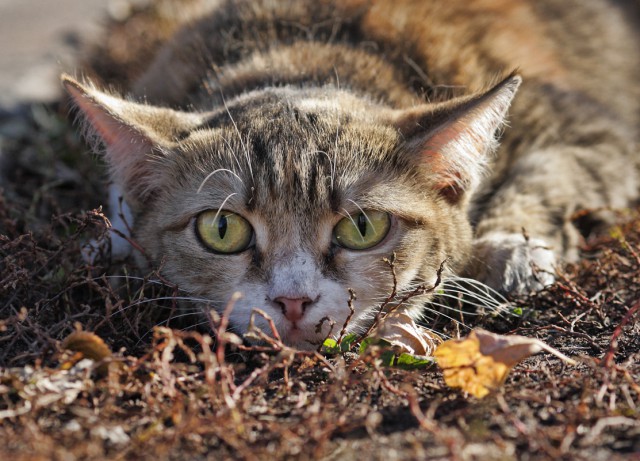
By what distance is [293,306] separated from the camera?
206 centimetres

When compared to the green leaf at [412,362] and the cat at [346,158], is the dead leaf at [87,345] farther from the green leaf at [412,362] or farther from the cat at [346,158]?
the green leaf at [412,362]

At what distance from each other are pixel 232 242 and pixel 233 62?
1212 millimetres

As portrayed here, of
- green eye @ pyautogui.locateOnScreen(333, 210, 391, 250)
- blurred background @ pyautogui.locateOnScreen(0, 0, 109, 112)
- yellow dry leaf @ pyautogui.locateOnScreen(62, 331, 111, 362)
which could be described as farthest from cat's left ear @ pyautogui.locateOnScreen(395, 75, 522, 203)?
blurred background @ pyautogui.locateOnScreen(0, 0, 109, 112)

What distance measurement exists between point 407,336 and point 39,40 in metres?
4.70

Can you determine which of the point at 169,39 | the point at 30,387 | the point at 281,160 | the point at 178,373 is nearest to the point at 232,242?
the point at 281,160

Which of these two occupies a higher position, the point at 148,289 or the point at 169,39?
the point at 169,39

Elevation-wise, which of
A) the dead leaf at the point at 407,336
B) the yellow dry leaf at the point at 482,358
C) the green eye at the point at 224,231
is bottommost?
the dead leaf at the point at 407,336

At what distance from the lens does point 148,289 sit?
2.48m

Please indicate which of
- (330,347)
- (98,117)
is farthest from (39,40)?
(330,347)

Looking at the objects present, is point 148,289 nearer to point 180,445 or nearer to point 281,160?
point 281,160

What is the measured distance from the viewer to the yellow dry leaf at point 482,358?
1828 mm

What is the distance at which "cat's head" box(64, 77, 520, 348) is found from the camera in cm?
220

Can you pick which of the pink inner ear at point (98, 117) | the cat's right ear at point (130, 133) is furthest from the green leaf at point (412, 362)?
the pink inner ear at point (98, 117)

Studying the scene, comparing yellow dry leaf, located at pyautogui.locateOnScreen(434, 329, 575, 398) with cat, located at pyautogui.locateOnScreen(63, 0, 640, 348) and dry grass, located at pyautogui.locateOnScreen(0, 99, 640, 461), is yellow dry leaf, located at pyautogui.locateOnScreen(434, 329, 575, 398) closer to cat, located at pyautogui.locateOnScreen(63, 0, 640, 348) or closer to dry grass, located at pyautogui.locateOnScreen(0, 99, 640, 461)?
dry grass, located at pyautogui.locateOnScreen(0, 99, 640, 461)
